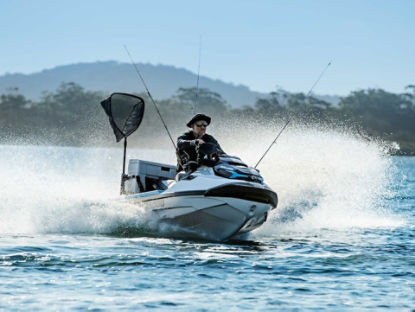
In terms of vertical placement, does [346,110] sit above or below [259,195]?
above

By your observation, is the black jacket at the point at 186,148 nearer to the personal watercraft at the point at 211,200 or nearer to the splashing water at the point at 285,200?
the personal watercraft at the point at 211,200

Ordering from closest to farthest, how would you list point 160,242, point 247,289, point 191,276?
point 247,289
point 191,276
point 160,242

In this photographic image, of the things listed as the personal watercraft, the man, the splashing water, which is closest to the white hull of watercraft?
the personal watercraft

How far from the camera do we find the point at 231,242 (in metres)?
13.7

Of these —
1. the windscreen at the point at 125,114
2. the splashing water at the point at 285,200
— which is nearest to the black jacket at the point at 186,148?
the splashing water at the point at 285,200

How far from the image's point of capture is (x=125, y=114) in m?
15.9

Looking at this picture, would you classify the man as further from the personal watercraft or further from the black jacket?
the personal watercraft

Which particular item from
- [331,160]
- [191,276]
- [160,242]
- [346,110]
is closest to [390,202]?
[331,160]

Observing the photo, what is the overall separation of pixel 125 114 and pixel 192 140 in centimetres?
233

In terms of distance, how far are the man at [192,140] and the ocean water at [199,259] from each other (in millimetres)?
1333

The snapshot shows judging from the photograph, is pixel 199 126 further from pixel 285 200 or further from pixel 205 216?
pixel 285 200

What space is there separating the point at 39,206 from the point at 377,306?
8.21m

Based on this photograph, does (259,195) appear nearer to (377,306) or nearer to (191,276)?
(191,276)

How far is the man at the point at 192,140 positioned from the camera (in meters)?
14.0
